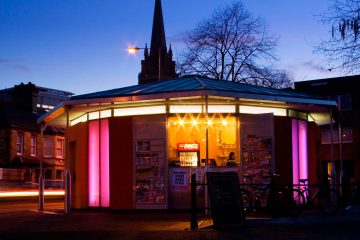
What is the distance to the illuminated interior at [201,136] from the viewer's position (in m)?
19.9

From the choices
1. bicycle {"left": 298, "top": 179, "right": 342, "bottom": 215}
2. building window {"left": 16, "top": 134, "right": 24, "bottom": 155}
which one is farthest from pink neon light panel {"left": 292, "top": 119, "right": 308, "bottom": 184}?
building window {"left": 16, "top": 134, "right": 24, "bottom": 155}

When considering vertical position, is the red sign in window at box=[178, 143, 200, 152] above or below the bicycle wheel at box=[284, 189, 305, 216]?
above

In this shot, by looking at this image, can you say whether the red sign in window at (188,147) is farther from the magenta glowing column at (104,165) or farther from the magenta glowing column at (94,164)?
the magenta glowing column at (94,164)

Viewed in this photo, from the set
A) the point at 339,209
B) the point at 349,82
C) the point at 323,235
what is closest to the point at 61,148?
the point at 349,82

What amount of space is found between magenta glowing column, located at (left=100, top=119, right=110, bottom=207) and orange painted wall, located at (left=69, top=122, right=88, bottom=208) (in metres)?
0.90

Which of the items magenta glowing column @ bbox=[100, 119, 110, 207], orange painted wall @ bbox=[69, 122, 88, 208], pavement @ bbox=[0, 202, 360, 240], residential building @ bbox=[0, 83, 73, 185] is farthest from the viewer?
residential building @ bbox=[0, 83, 73, 185]

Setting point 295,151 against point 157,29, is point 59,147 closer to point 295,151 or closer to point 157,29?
point 295,151

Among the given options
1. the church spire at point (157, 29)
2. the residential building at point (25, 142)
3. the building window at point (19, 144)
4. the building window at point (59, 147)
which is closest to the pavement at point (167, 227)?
the residential building at point (25, 142)

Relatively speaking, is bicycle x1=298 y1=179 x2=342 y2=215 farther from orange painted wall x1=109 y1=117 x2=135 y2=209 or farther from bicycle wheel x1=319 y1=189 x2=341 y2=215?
orange painted wall x1=109 y1=117 x2=135 y2=209

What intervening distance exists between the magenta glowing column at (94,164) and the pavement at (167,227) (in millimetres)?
2298

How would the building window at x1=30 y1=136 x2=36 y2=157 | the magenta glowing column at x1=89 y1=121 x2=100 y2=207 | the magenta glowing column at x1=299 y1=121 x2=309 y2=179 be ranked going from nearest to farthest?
the magenta glowing column at x1=89 y1=121 x2=100 y2=207 → the magenta glowing column at x1=299 y1=121 x2=309 y2=179 → the building window at x1=30 y1=136 x2=36 y2=157

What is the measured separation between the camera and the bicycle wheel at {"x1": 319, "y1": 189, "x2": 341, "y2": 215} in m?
16.0

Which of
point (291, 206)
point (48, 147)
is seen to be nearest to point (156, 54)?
point (48, 147)

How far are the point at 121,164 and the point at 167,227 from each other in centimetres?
548
